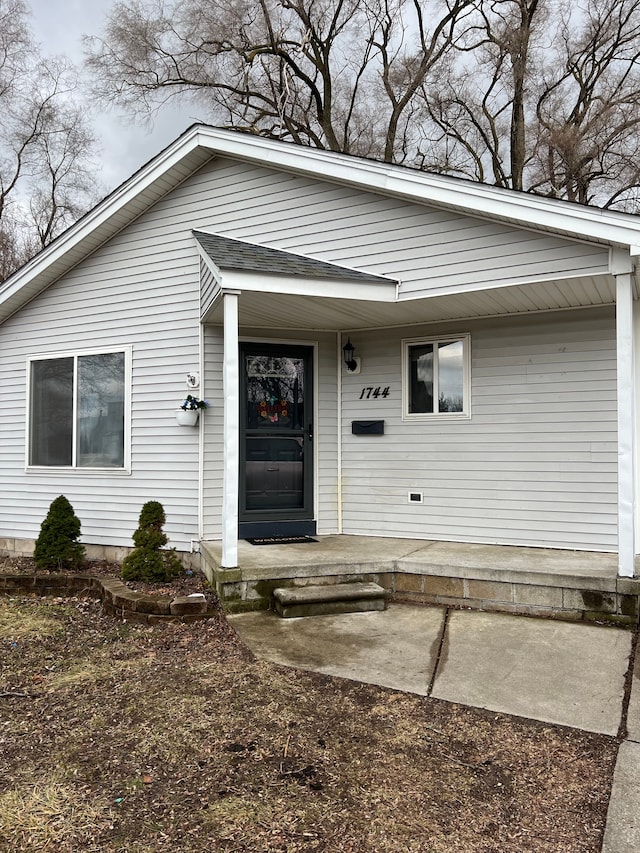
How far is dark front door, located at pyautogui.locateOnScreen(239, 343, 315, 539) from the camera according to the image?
6.29m

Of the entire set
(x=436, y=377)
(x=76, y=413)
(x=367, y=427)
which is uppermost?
(x=436, y=377)

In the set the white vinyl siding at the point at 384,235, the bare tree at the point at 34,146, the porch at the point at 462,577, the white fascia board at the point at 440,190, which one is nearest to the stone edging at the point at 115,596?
the porch at the point at 462,577

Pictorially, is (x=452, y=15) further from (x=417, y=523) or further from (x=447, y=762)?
(x=447, y=762)

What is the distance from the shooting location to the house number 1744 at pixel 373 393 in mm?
6426

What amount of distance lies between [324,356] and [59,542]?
134 inches

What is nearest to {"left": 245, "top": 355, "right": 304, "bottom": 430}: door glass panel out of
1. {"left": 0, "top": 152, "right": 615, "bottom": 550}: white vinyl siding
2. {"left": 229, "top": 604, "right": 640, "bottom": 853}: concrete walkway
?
{"left": 0, "top": 152, "right": 615, "bottom": 550}: white vinyl siding

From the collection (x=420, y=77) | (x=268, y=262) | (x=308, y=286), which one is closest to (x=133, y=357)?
(x=268, y=262)

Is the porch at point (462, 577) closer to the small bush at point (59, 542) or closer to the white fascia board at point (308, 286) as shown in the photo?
the small bush at point (59, 542)

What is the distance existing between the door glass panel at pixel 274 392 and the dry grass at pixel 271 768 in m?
3.09

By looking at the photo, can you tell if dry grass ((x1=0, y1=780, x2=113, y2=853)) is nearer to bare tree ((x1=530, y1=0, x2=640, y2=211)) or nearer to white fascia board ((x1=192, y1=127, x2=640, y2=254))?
white fascia board ((x1=192, y1=127, x2=640, y2=254))

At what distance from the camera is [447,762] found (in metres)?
2.56

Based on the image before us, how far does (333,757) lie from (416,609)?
89.4 inches

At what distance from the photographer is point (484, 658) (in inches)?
146

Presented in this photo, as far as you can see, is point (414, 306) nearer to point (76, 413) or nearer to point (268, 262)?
point (268, 262)
